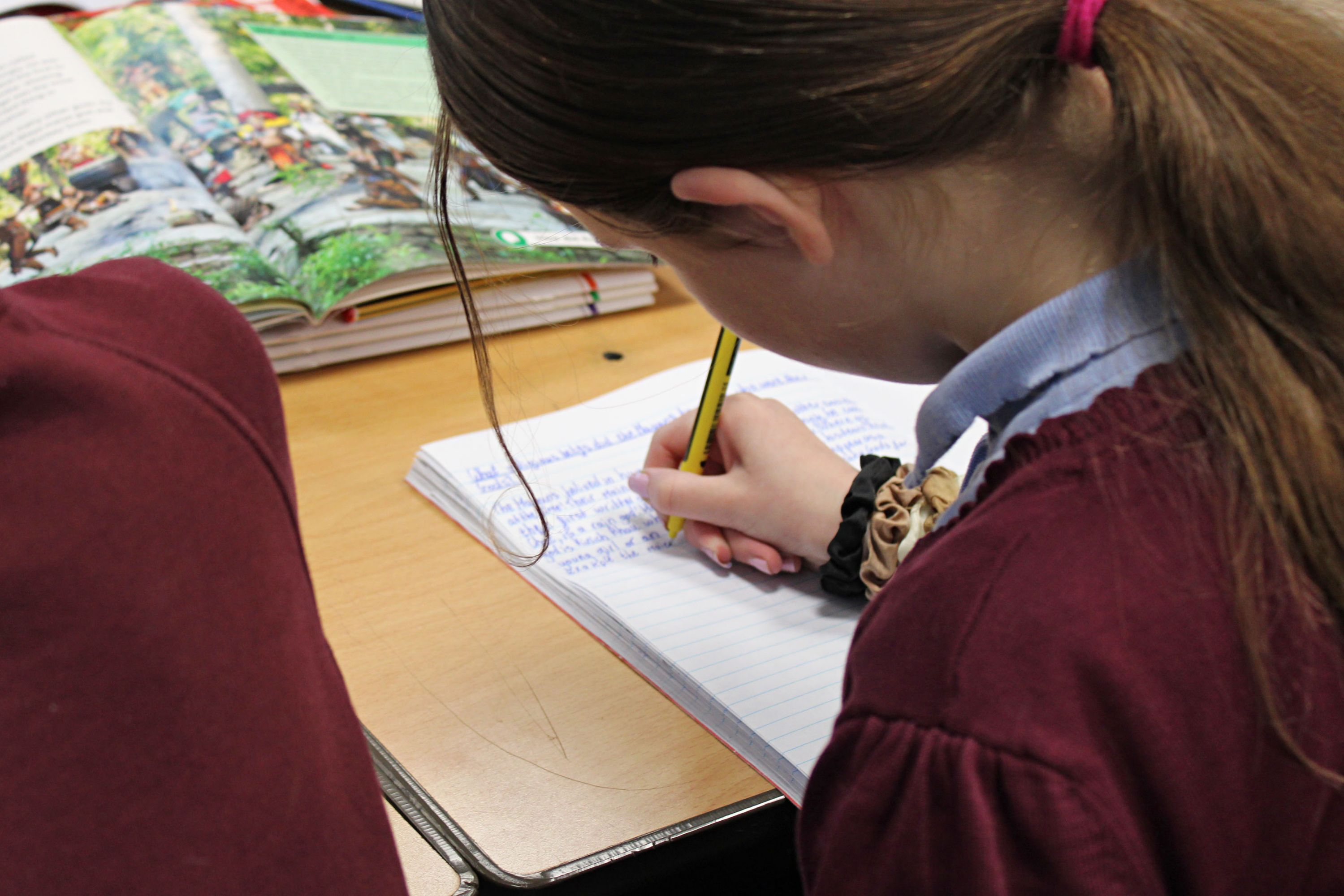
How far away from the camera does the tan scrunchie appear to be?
0.61 m

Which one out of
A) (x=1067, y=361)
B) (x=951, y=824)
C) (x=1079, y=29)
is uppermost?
(x=1079, y=29)

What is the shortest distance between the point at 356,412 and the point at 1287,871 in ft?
2.20

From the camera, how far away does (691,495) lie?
669 mm

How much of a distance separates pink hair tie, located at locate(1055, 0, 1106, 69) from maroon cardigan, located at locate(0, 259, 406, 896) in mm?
292

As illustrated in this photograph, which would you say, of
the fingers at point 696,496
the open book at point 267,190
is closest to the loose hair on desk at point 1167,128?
the fingers at point 696,496

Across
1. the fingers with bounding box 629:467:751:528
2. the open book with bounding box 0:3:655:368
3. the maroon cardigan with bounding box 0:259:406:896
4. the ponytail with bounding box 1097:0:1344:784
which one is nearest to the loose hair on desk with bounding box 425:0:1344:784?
the ponytail with bounding box 1097:0:1344:784

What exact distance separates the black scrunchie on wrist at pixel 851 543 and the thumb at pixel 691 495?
0.06 m

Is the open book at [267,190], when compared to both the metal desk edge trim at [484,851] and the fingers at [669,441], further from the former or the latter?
the metal desk edge trim at [484,851]

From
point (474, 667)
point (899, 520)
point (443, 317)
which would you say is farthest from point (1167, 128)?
point (443, 317)

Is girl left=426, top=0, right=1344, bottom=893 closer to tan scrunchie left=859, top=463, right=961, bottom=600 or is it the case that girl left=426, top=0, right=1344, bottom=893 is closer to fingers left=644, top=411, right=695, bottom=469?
tan scrunchie left=859, top=463, right=961, bottom=600

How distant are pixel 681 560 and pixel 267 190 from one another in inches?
20.9

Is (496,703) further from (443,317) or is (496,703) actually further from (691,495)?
(443,317)

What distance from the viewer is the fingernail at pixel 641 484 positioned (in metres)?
0.70

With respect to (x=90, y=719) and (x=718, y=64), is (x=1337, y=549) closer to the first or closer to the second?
(x=718, y=64)
